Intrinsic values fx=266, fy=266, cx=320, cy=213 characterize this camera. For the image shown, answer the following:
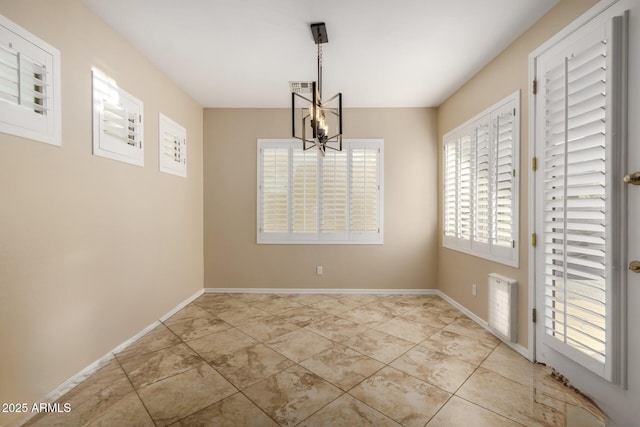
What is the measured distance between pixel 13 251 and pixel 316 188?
3.02m

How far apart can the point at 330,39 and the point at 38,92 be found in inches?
85.2

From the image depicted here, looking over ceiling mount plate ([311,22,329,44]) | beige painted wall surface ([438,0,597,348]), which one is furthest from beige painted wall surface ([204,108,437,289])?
ceiling mount plate ([311,22,329,44])

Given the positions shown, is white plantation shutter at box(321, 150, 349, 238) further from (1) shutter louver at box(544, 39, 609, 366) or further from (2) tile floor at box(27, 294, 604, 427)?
(1) shutter louver at box(544, 39, 609, 366)

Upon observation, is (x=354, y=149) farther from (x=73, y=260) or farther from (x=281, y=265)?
(x=73, y=260)

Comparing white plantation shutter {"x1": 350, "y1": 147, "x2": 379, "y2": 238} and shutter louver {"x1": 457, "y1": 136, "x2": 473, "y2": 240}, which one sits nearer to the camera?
shutter louver {"x1": 457, "y1": 136, "x2": 473, "y2": 240}

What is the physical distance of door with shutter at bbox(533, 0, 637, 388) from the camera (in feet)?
5.02

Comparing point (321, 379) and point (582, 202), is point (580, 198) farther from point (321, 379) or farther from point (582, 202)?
point (321, 379)

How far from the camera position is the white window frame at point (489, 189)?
238 cm

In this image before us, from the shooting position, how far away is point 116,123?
2354 mm

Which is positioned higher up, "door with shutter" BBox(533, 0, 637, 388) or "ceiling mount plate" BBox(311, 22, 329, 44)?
"ceiling mount plate" BBox(311, 22, 329, 44)

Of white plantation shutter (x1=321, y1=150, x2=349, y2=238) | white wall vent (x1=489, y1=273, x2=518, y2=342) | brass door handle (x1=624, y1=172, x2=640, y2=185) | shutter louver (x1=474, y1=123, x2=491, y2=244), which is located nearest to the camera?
brass door handle (x1=624, y1=172, x2=640, y2=185)

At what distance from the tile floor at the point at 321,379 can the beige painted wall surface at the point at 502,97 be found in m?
0.41

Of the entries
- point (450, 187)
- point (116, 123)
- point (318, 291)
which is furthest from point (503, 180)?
point (116, 123)

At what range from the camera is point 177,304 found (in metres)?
3.36
